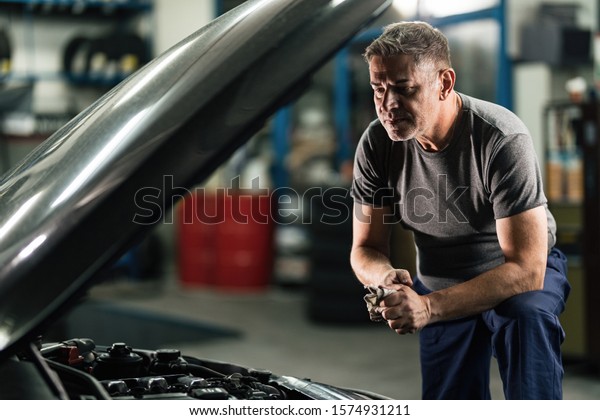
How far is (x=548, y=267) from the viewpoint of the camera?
0.84 m

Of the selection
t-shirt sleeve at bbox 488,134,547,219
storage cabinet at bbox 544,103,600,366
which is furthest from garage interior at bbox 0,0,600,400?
t-shirt sleeve at bbox 488,134,547,219

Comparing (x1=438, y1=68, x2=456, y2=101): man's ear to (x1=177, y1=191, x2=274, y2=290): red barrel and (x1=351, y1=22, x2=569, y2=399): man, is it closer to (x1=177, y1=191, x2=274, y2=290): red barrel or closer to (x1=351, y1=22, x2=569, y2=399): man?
(x1=351, y1=22, x2=569, y2=399): man

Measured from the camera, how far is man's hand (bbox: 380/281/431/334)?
796 mm

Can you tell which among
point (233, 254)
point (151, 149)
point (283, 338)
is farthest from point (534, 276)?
point (233, 254)

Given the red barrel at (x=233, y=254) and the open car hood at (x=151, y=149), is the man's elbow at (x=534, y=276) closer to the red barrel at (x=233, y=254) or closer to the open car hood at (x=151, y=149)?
the open car hood at (x=151, y=149)

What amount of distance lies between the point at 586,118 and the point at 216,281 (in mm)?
3813

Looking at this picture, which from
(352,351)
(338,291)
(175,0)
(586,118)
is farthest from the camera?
(175,0)

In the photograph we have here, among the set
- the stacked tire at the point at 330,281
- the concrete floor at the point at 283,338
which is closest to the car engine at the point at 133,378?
the concrete floor at the point at 283,338

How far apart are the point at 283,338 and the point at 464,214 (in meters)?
3.94

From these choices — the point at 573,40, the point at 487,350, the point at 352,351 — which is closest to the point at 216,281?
the point at 352,351

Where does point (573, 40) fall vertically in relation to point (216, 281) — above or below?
above

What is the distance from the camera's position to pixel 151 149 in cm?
69

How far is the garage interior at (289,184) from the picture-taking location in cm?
294
